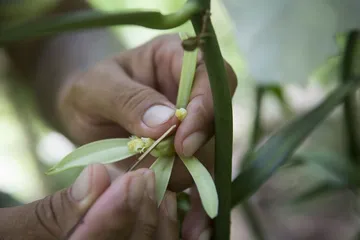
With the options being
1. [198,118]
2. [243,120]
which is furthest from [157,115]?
[243,120]

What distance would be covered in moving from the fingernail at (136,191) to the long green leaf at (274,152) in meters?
0.10

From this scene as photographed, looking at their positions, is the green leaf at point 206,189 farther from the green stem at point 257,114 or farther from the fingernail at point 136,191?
the green stem at point 257,114

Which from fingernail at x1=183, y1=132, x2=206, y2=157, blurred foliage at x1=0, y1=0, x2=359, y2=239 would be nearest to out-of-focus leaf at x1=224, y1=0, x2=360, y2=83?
blurred foliage at x1=0, y1=0, x2=359, y2=239

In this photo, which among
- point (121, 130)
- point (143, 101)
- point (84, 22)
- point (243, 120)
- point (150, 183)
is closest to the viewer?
point (84, 22)

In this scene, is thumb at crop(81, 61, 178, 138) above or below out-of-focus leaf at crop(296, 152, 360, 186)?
above

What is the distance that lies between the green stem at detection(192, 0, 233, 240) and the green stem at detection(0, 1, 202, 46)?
1.3 inches

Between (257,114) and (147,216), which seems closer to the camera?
(147,216)

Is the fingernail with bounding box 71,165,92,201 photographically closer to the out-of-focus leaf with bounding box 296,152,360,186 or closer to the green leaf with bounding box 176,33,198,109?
the green leaf with bounding box 176,33,198,109

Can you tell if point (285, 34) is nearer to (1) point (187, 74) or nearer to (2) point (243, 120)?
(1) point (187, 74)

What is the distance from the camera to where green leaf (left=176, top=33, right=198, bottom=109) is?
36cm

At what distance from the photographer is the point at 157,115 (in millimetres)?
397

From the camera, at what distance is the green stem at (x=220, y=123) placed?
0.95ft

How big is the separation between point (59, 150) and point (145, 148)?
0.59 meters

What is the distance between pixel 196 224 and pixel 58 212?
0.13 meters
